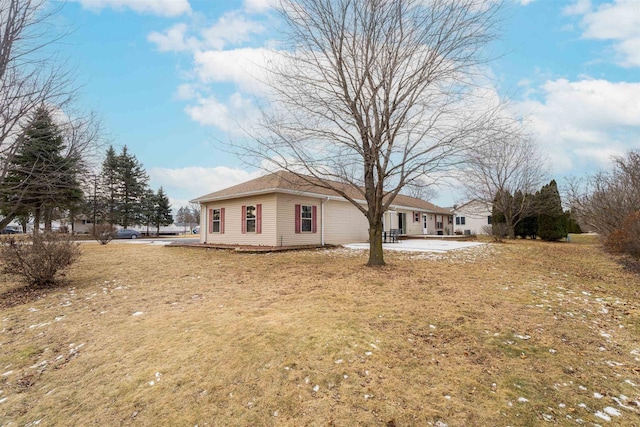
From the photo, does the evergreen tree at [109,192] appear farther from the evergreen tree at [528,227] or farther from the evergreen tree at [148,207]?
the evergreen tree at [528,227]

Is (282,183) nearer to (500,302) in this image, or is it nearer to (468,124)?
(468,124)

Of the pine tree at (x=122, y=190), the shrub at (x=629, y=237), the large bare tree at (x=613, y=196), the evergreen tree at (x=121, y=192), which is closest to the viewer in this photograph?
the shrub at (x=629, y=237)

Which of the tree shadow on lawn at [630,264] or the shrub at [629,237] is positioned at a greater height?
the shrub at [629,237]

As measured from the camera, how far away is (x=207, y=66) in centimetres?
987

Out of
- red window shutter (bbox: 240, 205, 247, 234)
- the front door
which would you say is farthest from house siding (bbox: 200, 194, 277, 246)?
the front door

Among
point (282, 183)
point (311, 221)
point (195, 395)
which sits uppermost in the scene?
point (282, 183)

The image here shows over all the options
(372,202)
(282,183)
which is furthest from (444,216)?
(372,202)

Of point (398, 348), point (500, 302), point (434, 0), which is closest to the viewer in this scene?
point (398, 348)

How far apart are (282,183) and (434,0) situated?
8.66m

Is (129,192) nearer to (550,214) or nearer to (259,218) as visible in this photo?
(259,218)

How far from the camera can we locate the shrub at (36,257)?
21.7 feet

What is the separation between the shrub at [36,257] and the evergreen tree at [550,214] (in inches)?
963

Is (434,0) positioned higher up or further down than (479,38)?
higher up

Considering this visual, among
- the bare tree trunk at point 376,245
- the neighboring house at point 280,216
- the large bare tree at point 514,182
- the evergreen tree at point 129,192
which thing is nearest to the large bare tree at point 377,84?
the bare tree trunk at point 376,245
